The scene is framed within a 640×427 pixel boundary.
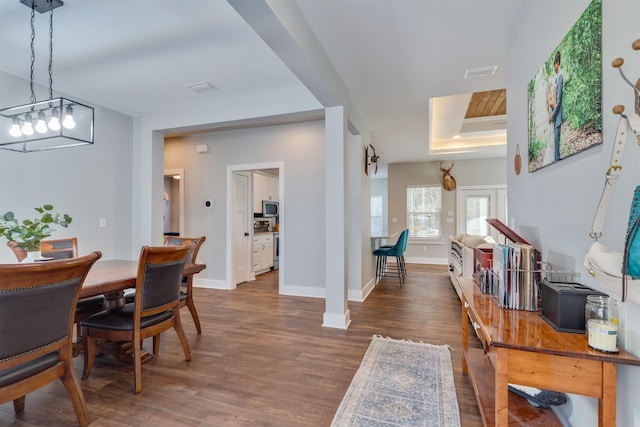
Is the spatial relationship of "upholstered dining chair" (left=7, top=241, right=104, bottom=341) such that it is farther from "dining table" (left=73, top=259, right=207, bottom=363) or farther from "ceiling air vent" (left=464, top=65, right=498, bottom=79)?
"ceiling air vent" (left=464, top=65, right=498, bottom=79)

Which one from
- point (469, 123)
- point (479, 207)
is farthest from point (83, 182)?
point (479, 207)

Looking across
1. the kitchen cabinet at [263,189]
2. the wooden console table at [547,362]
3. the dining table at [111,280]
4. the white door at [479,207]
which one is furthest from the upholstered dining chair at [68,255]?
the white door at [479,207]

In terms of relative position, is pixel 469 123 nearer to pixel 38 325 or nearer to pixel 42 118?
pixel 42 118

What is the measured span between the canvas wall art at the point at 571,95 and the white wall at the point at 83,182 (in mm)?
4585

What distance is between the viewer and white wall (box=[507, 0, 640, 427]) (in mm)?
997

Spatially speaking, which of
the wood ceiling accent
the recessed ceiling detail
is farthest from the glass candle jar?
the wood ceiling accent

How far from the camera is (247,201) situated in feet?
17.6

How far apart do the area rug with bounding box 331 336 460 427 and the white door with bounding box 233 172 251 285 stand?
10.2ft

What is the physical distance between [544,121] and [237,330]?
3.04 meters

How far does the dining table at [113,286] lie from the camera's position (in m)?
1.87

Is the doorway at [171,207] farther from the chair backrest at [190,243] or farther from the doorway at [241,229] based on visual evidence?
the chair backrest at [190,243]

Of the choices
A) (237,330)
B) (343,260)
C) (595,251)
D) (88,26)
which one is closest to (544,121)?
(595,251)

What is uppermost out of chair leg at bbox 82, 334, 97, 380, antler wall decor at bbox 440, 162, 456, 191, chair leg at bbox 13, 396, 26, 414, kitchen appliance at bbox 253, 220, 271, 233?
antler wall decor at bbox 440, 162, 456, 191

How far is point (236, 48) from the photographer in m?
2.63
